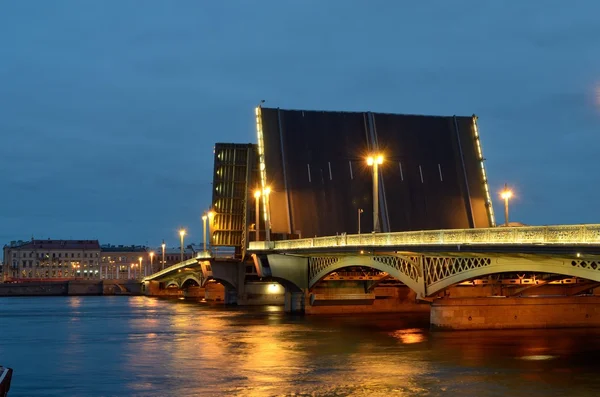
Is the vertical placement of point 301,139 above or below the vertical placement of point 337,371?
above

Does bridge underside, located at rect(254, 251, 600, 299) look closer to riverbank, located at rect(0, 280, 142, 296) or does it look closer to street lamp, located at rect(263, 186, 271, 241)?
street lamp, located at rect(263, 186, 271, 241)

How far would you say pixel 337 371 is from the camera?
22.7m

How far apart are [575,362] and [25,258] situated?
138399 mm

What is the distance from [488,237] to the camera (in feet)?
83.0

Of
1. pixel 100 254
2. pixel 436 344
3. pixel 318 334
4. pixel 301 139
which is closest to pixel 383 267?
pixel 318 334

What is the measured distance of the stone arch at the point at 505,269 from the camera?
75.8ft

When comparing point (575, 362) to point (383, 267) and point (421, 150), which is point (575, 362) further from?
point (421, 150)

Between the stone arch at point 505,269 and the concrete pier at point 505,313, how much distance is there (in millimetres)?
1685

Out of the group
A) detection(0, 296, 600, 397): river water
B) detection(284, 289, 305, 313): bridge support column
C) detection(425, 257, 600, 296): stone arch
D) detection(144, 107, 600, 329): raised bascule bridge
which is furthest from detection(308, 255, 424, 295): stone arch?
detection(284, 289, 305, 313): bridge support column

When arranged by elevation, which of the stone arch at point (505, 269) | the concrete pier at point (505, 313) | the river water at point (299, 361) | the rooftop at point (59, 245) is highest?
the rooftop at point (59, 245)

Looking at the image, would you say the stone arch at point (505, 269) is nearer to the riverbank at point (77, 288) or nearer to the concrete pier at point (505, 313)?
the concrete pier at point (505, 313)

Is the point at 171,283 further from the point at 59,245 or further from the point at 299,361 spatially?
the point at 299,361

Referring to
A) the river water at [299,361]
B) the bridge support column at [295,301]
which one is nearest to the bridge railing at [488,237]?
the river water at [299,361]

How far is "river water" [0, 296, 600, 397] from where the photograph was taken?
19797 millimetres
